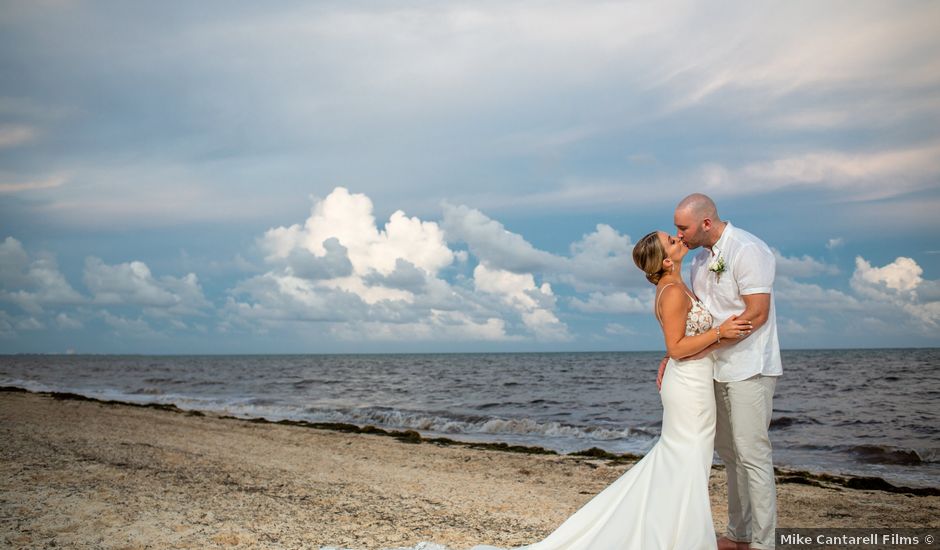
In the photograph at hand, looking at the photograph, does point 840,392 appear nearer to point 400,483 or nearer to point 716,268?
point 400,483

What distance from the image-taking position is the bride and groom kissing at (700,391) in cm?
455

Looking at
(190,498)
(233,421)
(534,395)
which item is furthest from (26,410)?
(534,395)

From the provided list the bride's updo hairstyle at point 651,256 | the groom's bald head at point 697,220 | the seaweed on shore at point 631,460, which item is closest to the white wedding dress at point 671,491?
the bride's updo hairstyle at point 651,256

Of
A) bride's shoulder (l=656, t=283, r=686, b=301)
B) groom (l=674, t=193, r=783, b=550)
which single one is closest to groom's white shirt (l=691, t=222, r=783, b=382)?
groom (l=674, t=193, r=783, b=550)

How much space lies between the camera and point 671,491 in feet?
15.0

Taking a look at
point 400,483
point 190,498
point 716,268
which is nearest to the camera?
point 716,268

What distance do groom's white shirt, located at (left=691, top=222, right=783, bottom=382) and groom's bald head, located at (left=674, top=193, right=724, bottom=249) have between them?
88mm

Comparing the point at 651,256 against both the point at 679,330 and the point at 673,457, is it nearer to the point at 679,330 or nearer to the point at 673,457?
the point at 679,330

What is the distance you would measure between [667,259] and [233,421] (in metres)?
15.4

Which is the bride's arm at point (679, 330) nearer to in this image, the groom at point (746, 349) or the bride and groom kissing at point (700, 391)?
the bride and groom kissing at point (700, 391)

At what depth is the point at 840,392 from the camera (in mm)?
26719

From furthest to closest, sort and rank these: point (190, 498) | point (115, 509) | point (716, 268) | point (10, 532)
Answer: point (190, 498) < point (115, 509) < point (10, 532) < point (716, 268)

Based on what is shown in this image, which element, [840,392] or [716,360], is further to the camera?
[840,392]

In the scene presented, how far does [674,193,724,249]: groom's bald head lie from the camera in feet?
15.4
